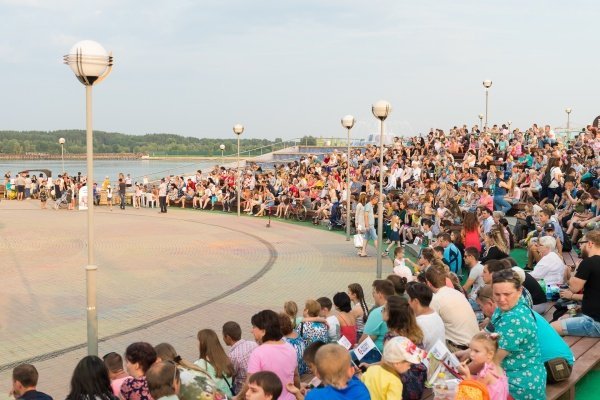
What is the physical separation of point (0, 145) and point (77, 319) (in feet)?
292

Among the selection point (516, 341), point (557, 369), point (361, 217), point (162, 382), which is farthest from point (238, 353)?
point (361, 217)

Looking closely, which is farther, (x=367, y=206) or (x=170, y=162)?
(x=170, y=162)

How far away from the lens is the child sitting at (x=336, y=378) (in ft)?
14.4

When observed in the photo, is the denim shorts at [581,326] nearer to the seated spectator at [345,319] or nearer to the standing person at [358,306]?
the standing person at [358,306]

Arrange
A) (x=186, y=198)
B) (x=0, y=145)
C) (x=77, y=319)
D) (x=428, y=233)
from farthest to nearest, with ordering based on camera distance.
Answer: (x=0, y=145) < (x=186, y=198) < (x=428, y=233) < (x=77, y=319)

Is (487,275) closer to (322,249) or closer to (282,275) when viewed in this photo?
(282,275)

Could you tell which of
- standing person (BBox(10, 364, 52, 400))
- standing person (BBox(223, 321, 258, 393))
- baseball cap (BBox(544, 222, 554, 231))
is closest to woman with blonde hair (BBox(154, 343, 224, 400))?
standing person (BBox(223, 321, 258, 393))

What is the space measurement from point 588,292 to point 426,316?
262 centimetres

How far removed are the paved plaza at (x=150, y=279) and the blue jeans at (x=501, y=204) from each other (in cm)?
446

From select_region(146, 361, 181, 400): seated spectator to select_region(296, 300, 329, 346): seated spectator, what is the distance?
2727 millimetres

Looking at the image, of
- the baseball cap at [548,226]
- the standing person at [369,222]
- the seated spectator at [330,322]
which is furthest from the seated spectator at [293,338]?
the standing person at [369,222]

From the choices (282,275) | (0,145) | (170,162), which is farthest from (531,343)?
(0,145)

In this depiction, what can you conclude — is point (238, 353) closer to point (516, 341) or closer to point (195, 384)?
point (195, 384)

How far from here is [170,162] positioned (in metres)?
50.1
